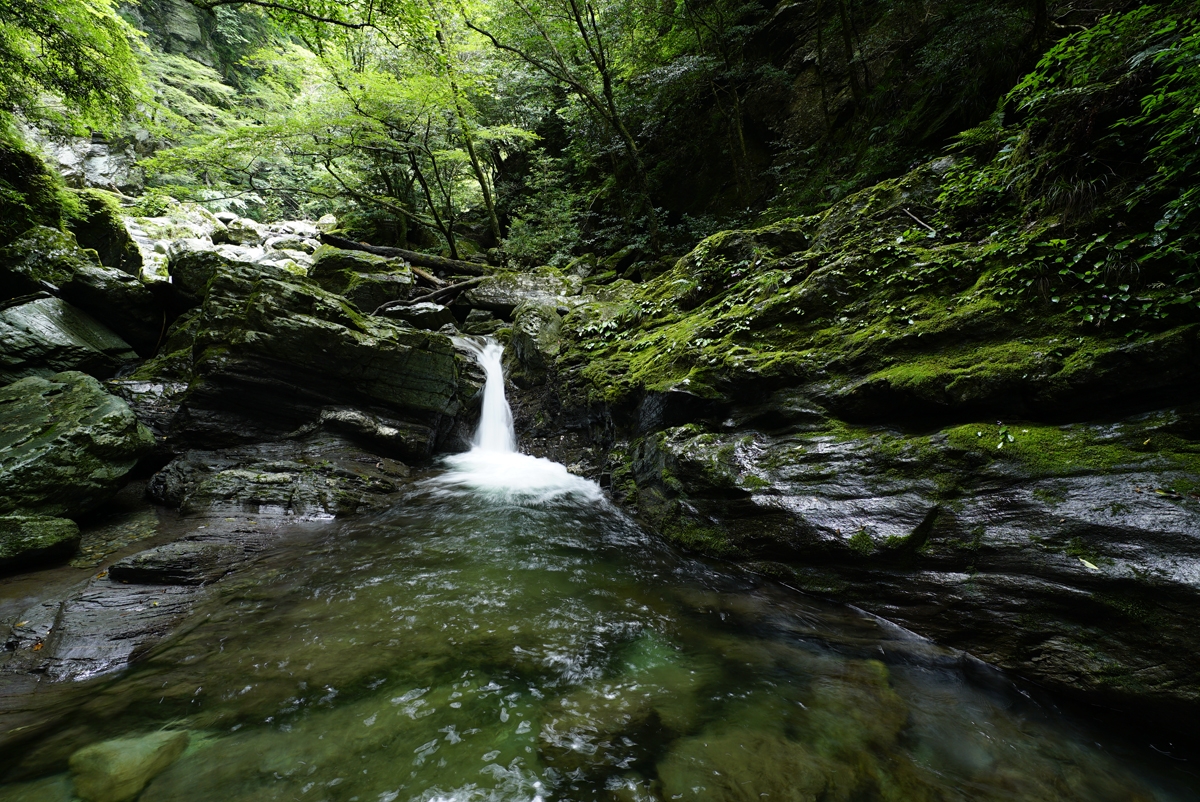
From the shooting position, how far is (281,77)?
648 inches

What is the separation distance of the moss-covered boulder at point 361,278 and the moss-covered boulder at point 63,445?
6636 mm

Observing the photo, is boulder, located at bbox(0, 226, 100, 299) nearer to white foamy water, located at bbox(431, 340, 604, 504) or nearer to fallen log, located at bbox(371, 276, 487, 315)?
fallen log, located at bbox(371, 276, 487, 315)

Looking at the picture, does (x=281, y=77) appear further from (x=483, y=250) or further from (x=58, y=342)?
(x=58, y=342)

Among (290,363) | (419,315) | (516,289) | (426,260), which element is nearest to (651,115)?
(516,289)

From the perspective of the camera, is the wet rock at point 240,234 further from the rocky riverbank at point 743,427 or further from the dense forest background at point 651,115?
the rocky riverbank at point 743,427

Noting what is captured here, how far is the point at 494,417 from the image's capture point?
9.95 m

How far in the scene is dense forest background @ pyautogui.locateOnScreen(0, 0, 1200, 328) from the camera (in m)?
→ 3.84

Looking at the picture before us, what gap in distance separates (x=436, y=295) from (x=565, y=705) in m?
13.1

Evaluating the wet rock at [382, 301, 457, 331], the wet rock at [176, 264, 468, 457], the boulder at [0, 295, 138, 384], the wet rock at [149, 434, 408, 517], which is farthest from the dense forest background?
the wet rock at [149, 434, 408, 517]

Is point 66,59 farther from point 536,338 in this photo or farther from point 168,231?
point 168,231

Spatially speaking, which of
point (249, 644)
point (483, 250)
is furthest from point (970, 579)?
point (483, 250)

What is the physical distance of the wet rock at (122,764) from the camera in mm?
2224

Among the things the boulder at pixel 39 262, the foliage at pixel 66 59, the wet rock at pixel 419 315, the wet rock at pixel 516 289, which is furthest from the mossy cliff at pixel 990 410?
the boulder at pixel 39 262

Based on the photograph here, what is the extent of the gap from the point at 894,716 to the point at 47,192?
47.8 feet
